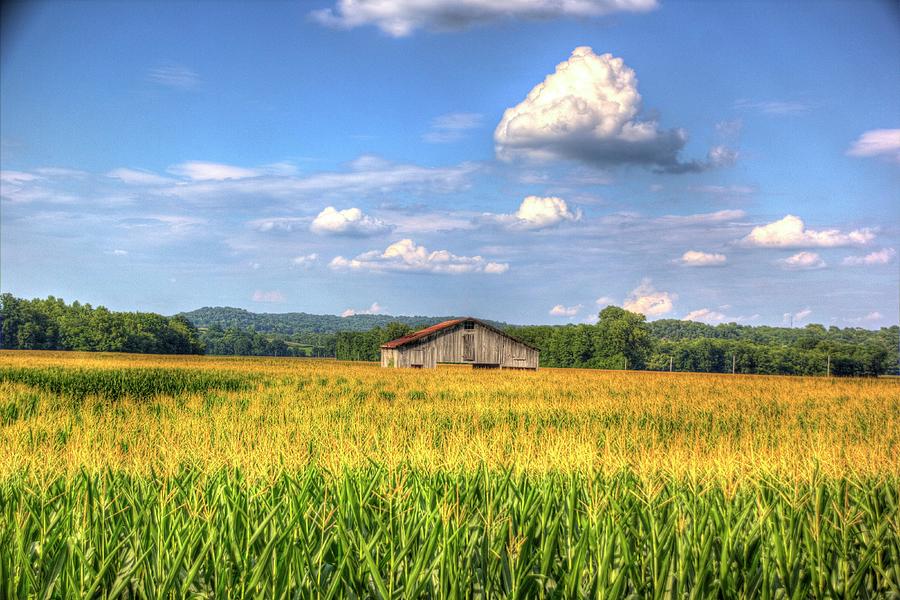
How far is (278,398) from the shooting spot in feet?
63.4

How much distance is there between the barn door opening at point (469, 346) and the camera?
5950 cm

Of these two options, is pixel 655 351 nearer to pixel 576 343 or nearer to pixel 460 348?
pixel 576 343

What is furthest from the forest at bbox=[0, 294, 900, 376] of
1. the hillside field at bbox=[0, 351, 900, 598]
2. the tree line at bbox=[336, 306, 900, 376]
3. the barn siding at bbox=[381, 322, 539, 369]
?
the hillside field at bbox=[0, 351, 900, 598]

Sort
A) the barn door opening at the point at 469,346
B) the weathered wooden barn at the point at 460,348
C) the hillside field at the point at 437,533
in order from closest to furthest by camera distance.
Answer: the hillside field at the point at 437,533
the weathered wooden barn at the point at 460,348
the barn door opening at the point at 469,346

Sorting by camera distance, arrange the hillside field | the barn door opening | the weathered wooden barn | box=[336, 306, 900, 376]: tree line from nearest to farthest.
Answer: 1. the hillside field
2. the weathered wooden barn
3. the barn door opening
4. box=[336, 306, 900, 376]: tree line

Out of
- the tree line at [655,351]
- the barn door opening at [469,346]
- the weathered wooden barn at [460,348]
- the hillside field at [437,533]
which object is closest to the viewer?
the hillside field at [437,533]

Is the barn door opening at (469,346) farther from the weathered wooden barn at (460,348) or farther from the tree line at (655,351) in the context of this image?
the tree line at (655,351)

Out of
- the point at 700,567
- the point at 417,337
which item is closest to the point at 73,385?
the point at 700,567

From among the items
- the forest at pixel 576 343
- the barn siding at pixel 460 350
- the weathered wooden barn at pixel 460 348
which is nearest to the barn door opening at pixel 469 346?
the weathered wooden barn at pixel 460 348

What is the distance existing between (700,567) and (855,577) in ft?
2.85

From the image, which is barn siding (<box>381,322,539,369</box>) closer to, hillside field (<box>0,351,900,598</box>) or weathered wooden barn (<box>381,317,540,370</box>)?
weathered wooden barn (<box>381,317,540,370</box>)

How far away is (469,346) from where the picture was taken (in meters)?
59.7

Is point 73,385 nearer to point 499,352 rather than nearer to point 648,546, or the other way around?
point 648,546

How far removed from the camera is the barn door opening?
5950cm
